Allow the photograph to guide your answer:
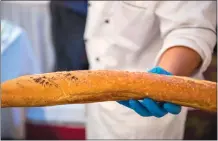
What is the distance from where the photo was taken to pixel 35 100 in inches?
20.7

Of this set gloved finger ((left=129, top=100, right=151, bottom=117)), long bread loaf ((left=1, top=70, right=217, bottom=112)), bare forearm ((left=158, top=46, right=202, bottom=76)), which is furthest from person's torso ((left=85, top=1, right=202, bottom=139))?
long bread loaf ((left=1, top=70, right=217, bottom=112))

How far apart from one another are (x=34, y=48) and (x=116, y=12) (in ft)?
4.39

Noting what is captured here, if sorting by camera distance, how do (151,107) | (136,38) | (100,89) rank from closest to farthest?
(100,89)
(151,107)
(136,38)

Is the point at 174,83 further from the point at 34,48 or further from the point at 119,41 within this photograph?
the point at 34,48

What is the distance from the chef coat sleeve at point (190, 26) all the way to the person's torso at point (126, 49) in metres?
0.06

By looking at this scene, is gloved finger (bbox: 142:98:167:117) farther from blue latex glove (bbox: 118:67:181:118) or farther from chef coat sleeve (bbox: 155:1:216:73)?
chef coat sleeve (bbox: 155:1:216:73)

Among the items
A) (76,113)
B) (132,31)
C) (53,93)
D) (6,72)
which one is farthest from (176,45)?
(76,113)

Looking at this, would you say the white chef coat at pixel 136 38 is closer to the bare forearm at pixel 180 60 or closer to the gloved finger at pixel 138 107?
the bare forearm at pixel 180 60

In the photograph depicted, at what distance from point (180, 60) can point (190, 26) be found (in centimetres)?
12

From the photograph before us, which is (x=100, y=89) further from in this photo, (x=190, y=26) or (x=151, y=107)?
(x=190, y=26)

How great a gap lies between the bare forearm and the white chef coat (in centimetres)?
5

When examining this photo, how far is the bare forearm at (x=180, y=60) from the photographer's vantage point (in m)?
0.85

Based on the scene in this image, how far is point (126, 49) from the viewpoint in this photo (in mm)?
1071

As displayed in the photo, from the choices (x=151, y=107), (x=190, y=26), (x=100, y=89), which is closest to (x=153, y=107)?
(x=151, y=107)
